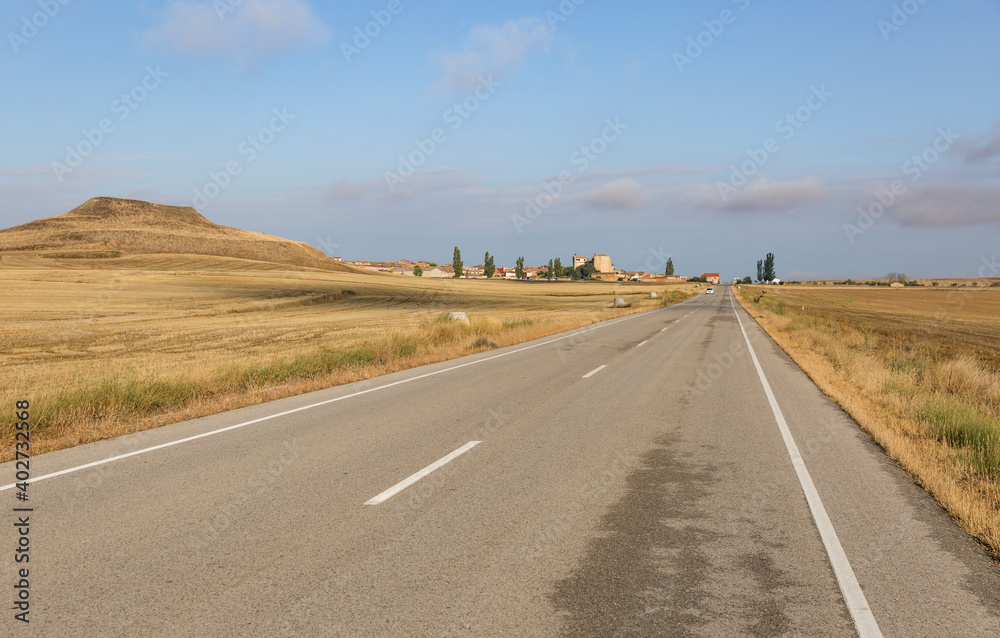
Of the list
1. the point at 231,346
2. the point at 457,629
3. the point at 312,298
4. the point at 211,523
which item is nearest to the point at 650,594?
the point at 457,629

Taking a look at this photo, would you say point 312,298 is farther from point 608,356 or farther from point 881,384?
point 881,384

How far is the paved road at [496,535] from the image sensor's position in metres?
3.46

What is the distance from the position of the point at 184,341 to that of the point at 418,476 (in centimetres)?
2394

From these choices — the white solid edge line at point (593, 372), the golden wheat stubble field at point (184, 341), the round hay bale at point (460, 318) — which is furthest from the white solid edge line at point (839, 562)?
the round hay bale at point (460, 318)

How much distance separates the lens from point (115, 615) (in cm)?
344

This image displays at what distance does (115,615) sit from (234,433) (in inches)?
191

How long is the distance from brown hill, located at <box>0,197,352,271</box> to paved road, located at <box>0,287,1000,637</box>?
353 ft

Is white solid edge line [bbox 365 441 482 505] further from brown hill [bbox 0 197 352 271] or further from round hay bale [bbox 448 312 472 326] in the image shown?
brown hill [bbox 0 197 352 271]

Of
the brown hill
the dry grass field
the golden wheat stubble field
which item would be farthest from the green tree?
the dry grass field

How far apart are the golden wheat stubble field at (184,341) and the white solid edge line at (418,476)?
473 centimetres

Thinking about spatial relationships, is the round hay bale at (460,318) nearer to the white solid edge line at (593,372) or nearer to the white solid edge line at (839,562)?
the white solid edge line at (593,372)

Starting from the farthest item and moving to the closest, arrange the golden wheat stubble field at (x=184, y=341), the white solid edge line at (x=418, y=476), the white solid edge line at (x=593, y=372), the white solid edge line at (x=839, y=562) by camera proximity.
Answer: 1. the white solid edge line at (x=593, y=372)
2. the golden wheat stubble field at (x=184, y=341)
3. the white solid edge line at (x=418, y=476)
4. the white solid edge line at (x=839, y=562)

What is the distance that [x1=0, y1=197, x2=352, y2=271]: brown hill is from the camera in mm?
108438

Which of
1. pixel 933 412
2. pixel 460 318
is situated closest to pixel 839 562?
pixel 933 412
